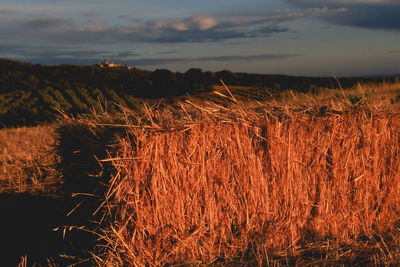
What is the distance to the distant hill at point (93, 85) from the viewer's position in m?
16.6

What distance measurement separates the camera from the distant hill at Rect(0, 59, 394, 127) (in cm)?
1661

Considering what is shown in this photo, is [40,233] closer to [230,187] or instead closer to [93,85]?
[230,187]

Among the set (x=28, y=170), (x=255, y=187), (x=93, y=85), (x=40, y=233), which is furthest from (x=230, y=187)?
(x=93, y=85)

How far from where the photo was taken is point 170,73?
33.6 m

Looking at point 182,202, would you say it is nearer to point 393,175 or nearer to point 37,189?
point 393,175

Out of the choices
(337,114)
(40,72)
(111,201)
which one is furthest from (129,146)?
(40,72)

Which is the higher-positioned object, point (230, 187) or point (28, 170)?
point (230, 187)

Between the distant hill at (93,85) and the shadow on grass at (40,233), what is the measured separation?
155cm

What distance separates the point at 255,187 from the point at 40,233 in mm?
3121

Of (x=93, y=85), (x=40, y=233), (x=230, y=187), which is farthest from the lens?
(x=93, y=85)

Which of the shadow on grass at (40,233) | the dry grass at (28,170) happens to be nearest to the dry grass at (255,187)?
the shadow on grass at (40,233)

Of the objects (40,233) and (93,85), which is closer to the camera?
(40,233)

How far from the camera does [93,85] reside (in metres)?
27.0

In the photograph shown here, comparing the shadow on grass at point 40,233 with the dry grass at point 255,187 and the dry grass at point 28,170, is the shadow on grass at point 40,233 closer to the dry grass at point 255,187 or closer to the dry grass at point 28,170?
the dry grass at point 28,170
